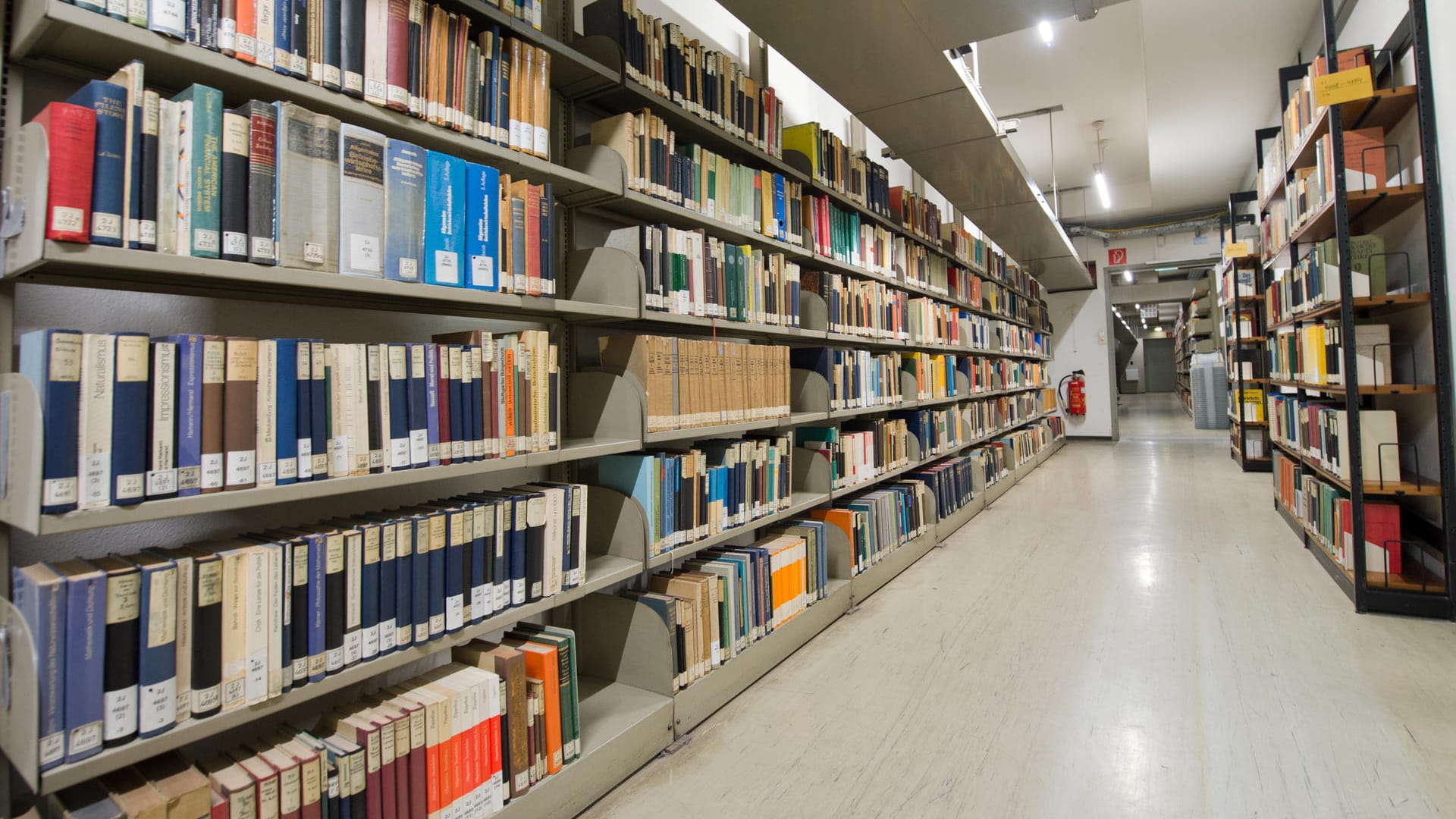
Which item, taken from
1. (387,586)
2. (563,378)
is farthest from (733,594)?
(387,586)

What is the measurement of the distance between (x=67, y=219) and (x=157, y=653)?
69 centimetres

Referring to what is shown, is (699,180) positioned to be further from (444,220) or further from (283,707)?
(283,707)

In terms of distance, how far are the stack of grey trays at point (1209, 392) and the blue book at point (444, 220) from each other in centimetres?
1403

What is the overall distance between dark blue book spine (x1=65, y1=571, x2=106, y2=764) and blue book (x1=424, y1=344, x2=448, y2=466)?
583mm

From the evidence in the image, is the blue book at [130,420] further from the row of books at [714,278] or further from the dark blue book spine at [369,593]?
the row of books at [714,278]

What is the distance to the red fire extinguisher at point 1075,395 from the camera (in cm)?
1084

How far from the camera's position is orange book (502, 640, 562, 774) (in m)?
1.67

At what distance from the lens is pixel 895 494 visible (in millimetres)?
3924

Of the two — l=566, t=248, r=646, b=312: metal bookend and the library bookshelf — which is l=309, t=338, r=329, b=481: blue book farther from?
l=566, t=248, r=646, b=312: metal bookend

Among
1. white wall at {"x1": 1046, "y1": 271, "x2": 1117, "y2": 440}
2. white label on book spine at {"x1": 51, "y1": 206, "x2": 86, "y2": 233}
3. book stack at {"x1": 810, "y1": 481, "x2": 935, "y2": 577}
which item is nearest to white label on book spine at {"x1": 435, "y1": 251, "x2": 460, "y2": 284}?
white label on book spine at {"x1": 51, "y1": 206, "x2": 86, "y2": 233}

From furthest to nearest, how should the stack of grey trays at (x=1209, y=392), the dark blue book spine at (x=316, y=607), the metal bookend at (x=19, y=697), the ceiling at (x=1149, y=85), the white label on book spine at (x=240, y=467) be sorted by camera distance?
the stack of grey trays at (x=1209, y=392), the ceiling at (x=1149, y=85), the dark blue book spine at (x=316, y=607), the white label on book spine at (x=240, y=467), the metal bookend at (x=19, y=697)

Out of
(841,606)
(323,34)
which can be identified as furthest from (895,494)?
(323,34)

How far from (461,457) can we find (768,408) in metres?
1.49

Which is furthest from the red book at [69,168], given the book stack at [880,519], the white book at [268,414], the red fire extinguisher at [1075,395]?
the red fire extinguisher at [1075,395]
